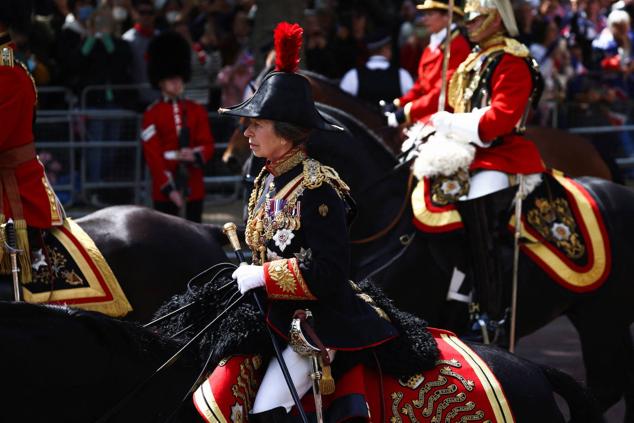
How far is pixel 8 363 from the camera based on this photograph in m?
3.29

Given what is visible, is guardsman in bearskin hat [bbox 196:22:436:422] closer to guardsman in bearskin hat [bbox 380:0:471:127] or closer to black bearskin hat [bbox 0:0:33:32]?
black bearskin hat [bbox 0:0:33:32]

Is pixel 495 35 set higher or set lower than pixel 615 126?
higher

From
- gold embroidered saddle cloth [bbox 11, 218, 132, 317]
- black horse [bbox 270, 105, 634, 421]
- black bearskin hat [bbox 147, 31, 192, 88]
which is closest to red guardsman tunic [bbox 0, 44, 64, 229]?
gold embroidered saddle cloth [bbox 11, 218, 132, 317]

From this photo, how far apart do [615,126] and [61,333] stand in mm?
10378

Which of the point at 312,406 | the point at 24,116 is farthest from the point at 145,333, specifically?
the point at 24,116

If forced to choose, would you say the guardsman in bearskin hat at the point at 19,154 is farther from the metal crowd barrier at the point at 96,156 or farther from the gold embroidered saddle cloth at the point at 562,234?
the metal crowd barrier at the point at 96,156

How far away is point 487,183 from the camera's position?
675 centimetres

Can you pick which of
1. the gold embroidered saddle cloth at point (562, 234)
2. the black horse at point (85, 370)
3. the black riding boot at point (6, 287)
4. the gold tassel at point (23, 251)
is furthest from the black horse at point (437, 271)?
the black horse at point (85, 370)

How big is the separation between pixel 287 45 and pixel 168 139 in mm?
5909

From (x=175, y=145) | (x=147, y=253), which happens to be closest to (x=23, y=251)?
(x=147, y=253)

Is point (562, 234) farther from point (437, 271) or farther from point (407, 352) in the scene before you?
point (407, 352)

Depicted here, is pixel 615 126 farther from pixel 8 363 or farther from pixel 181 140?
pixel 8 363

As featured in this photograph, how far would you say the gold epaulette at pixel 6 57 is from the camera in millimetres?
5555

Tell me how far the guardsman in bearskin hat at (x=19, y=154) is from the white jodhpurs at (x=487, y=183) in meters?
2.34
